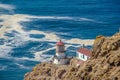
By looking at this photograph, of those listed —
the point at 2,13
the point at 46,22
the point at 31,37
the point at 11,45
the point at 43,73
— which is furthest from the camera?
the point at 2,13

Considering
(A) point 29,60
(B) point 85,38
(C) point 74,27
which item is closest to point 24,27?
(C) point 74,27

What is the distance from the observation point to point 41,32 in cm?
16188

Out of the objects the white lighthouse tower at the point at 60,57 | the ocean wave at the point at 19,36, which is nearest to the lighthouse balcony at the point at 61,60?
the white lighthouse tower at the point at 60,57

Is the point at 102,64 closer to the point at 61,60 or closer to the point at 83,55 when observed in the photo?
the point at 83,55

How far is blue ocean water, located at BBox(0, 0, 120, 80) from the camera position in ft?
426

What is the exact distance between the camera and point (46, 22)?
584 feet

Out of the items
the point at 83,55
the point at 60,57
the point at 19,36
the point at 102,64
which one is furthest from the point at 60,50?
the point at 19,36

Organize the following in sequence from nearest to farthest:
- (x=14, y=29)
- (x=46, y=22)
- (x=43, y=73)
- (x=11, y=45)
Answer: (x=43, y=73), (x=11, y=45), (x=14, y=29), (x=46, y=22)

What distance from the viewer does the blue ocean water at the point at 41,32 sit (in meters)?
130

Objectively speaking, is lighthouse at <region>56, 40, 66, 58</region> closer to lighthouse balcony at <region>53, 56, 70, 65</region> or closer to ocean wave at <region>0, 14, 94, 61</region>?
lighthouse balcony at <region>53, 56, 70, 65</region>

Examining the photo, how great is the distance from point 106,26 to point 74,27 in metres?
9.61

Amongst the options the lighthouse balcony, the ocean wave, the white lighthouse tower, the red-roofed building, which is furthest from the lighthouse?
the ocean wave

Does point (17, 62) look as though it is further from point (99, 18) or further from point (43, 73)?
point (99, 18)

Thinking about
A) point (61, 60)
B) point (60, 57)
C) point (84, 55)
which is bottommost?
point (84, 55)
